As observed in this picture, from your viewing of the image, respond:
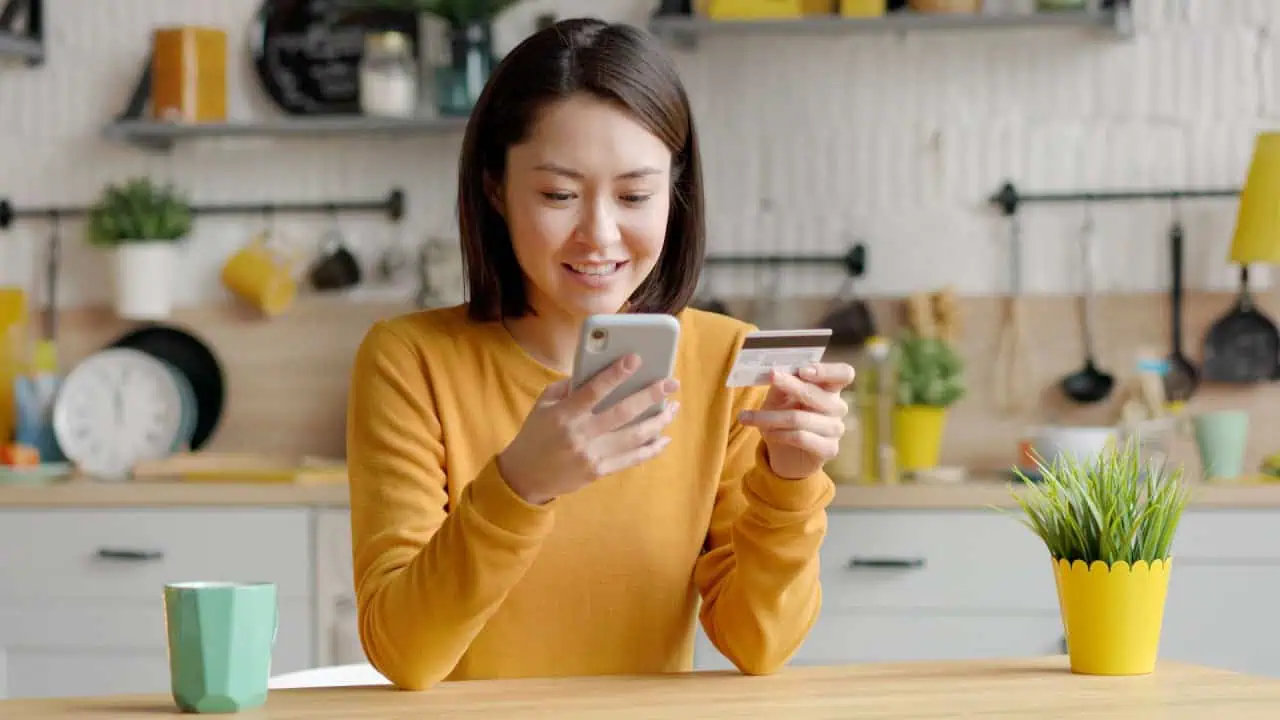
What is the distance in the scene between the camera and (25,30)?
3861 mm

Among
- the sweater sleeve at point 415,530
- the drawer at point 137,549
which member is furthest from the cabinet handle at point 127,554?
the sweater sleeve at point 415,530

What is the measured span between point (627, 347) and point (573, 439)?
90 mm

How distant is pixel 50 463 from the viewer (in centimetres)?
370

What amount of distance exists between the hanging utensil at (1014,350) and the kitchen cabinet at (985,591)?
584 mm

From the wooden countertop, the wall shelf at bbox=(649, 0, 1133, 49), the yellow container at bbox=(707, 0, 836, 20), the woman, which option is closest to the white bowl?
the wooden countertop

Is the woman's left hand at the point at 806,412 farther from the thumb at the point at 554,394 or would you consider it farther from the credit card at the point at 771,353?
the thumb at the point at 554,394

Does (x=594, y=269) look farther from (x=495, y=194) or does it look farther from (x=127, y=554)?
(x=127, y=554)

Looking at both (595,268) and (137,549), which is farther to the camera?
(137,549)

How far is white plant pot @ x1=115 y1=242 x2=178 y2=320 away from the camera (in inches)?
145

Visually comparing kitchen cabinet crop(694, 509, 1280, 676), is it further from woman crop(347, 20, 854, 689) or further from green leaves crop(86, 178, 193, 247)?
green leaves crop(86, 178, 193, 247)

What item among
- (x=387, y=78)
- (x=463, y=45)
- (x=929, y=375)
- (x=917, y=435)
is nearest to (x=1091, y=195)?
(x=929, y=375)

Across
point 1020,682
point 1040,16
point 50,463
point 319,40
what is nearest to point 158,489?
point 50,463

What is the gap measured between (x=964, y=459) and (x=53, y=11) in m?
2.35

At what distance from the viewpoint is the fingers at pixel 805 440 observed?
1.39m
